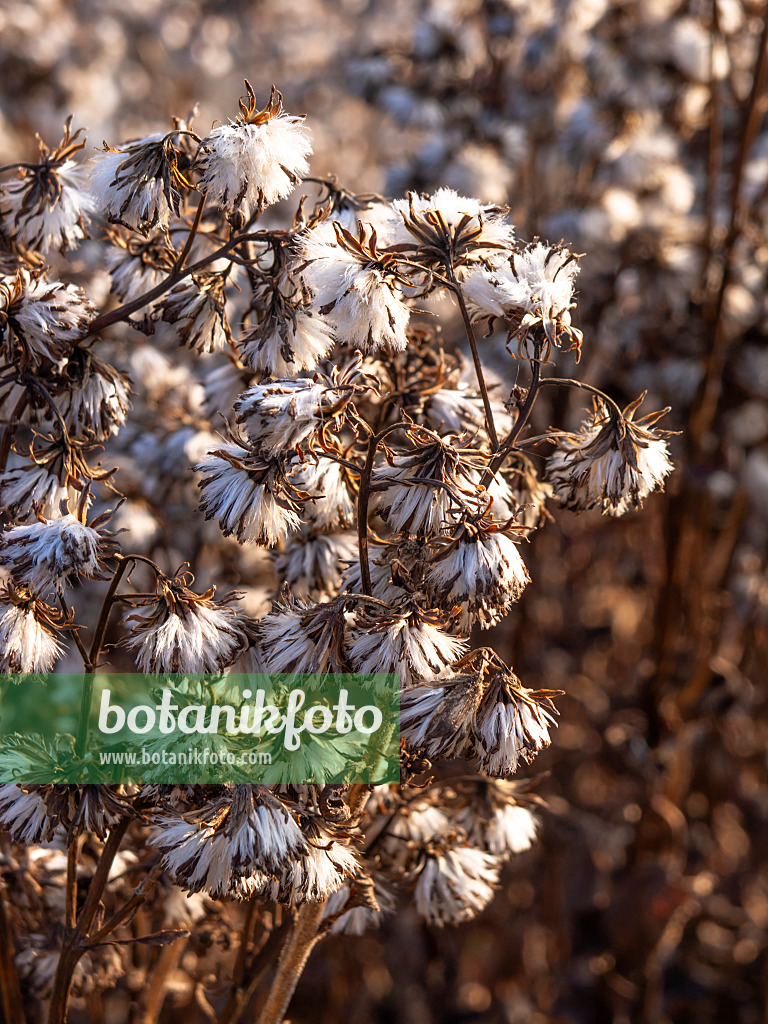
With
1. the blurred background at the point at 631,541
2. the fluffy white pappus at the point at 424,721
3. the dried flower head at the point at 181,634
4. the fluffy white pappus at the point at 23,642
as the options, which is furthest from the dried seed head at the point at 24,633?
the blurred background at the point at 631,541

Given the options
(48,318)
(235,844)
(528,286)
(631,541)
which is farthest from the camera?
(631,541)

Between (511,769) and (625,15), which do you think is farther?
(625,15)

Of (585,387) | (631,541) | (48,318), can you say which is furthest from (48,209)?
(631,541)

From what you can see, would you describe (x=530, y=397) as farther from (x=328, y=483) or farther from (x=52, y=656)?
(x=52, y=656)

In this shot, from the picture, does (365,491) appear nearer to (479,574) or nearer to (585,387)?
(479,574)

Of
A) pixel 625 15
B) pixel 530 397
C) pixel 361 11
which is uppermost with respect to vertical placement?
pixel 361 11

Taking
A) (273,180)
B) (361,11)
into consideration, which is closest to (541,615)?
(273,180)

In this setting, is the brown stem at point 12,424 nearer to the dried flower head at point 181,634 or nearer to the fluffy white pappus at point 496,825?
the dried flower head at point 181,634

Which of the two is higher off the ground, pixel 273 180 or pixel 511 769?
pixel 273 180
